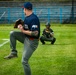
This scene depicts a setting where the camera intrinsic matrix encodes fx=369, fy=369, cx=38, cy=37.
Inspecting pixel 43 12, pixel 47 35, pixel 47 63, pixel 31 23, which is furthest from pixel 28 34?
pixel 43 12

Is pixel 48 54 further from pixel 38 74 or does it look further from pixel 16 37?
pixel 16 37

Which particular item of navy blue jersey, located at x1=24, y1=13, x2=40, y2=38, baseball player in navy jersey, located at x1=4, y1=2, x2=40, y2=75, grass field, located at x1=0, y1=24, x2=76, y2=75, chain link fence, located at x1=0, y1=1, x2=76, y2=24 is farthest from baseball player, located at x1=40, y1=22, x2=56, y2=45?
chain link fence, located at x1=0, y1=1, x2=76, y2=24

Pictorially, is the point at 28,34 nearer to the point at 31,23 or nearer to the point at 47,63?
the point at 31,23

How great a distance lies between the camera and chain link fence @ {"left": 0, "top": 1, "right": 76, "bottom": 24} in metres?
45.3

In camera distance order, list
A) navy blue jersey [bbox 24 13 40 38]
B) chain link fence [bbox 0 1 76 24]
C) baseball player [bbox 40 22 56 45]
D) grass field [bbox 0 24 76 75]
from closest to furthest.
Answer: navy blue jersey [bbox 24 13 40 38] → grass field [bbox 0 24 76 75] → baseball player [bbox 40 22 56 45] → chain link fence [bbox 0 1 76 24]

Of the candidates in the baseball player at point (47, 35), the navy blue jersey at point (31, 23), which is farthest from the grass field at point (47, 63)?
the navy blue jersey at point (31, 23)

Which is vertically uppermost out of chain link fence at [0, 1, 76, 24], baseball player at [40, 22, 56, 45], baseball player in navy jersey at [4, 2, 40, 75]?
baseball player in navy jersey at [4, 2, 40, 75]

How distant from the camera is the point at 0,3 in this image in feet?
158

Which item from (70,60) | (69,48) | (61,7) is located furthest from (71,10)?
(70,60)

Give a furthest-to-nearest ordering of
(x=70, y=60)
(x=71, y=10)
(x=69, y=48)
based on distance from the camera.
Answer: (x=71, y=10), (x=69, y=48), (x=70, y=60)

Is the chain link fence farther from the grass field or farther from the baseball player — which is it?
the grass field

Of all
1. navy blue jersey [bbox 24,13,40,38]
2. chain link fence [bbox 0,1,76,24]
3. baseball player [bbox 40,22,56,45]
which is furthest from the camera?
chain link fence [bbox 0,1,76,24]

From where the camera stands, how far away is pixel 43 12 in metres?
47.0

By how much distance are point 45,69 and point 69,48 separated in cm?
627
